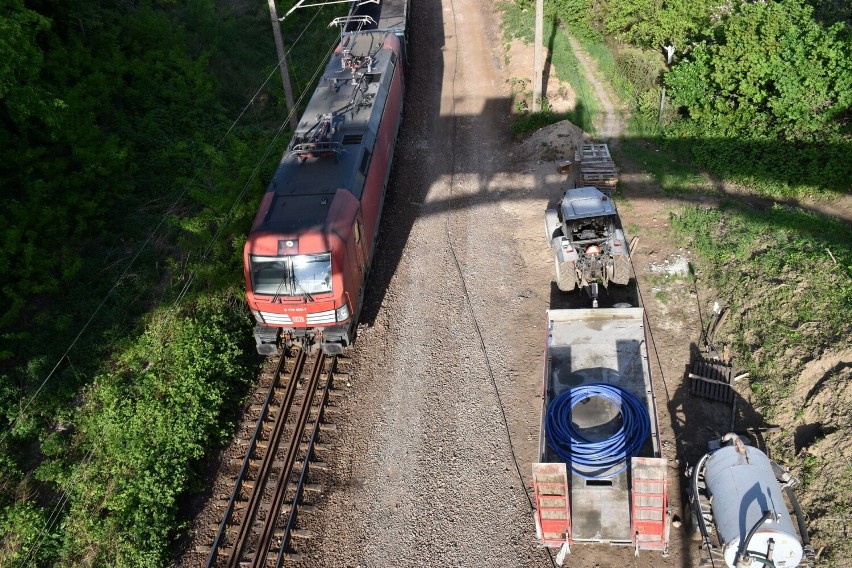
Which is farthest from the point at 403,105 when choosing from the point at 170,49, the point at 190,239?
the point at 190,239

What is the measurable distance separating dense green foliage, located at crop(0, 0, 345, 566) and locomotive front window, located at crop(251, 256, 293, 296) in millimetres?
2316

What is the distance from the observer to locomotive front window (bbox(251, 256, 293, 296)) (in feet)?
46.0

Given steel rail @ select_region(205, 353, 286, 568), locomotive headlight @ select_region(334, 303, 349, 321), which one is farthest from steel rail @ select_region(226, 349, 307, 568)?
locomotive headlight @ select_region(334, 303, 349, 321)

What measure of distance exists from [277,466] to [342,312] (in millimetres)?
3617

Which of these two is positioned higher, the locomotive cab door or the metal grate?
the locomotive cab door

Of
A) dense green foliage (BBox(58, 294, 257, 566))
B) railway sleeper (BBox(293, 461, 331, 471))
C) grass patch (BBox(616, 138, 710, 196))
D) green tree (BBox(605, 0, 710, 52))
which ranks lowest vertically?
railway sleeper (BBox(293, 461, 331, 471))

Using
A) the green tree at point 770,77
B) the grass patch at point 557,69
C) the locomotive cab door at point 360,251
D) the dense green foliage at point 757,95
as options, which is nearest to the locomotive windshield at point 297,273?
the locomotive cab door at point 360,251

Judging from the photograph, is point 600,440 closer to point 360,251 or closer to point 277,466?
point 277,466

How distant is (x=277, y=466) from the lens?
44.6 feet

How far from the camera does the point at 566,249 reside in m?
16.1

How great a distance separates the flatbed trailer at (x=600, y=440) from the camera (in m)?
10.3

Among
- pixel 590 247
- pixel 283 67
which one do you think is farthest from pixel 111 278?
pixel 590 247

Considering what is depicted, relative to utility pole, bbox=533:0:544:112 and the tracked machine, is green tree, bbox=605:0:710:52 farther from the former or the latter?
the tracked machine

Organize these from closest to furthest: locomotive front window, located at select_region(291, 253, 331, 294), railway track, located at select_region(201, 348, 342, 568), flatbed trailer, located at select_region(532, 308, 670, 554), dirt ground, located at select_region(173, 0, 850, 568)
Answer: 1. flatbed trailer, located at select_region(532, 308, 670, 554)
2. railway track, located at select_region(201, 348, 342, 568)
3. dirt ground, located at select_region(173, 0, 850, 568)
4. locomotive front window, located at select_region(291, 253, 331, 294)
